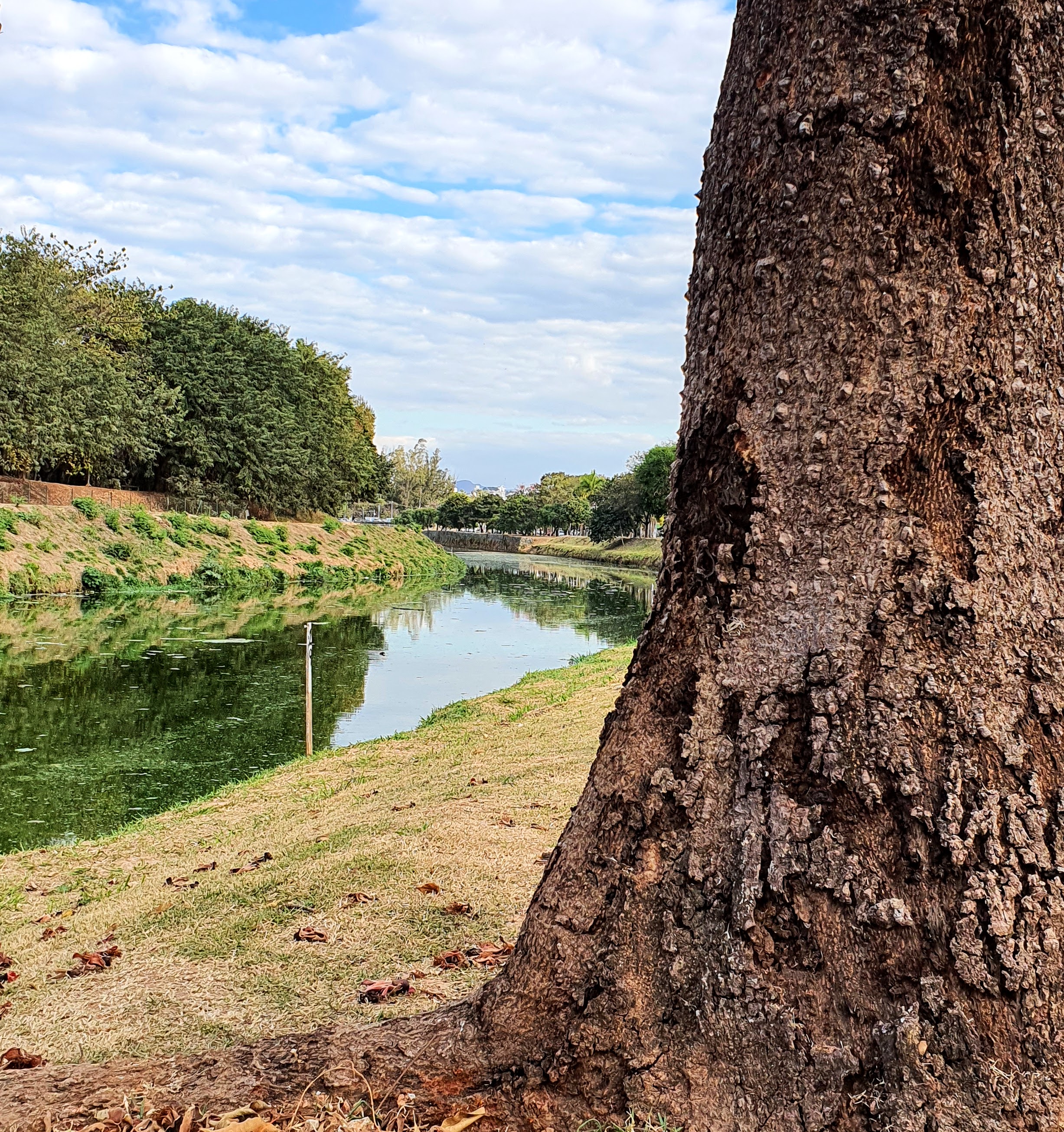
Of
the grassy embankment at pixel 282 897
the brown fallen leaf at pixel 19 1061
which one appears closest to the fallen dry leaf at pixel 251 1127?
the grassy embankment at pixel 282 897

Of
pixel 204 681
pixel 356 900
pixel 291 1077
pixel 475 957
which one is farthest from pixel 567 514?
pixel 291 1077

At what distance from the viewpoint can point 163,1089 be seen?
7.95 feet

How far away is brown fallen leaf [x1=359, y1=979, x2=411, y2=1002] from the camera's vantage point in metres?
3.49

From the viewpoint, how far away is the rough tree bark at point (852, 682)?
82.6 inches

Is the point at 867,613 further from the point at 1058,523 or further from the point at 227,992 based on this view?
the point at 227,992

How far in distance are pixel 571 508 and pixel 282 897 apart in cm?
10497

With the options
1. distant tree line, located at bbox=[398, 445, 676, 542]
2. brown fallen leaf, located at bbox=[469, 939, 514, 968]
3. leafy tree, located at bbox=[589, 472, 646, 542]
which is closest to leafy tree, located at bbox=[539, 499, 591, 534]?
distant tree line, located at bbox=[398, 445, 676, 542]

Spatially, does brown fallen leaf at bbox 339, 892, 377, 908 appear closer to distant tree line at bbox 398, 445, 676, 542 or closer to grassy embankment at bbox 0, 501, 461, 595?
grassy embankment at bbox 0, 501, 461, 595

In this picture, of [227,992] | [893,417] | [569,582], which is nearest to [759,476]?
[893,417]

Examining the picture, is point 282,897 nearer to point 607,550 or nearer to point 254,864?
point 254,864

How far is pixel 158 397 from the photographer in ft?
143

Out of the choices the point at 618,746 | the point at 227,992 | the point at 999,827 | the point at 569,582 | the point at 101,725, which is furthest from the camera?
the point at 569,582

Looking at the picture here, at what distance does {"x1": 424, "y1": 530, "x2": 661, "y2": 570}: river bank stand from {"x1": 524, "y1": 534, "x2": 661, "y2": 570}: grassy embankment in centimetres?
4

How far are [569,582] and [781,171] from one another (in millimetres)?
50196
